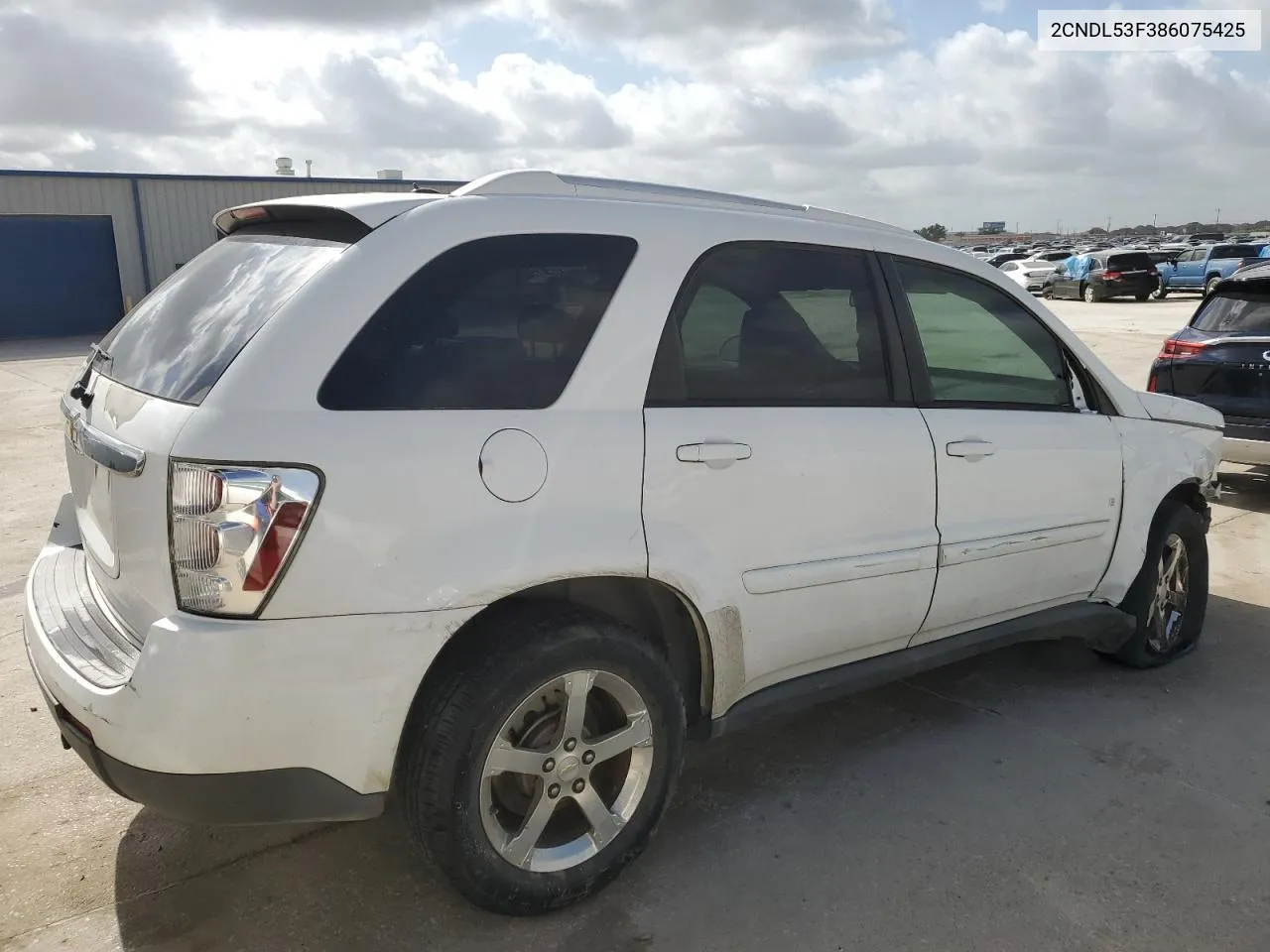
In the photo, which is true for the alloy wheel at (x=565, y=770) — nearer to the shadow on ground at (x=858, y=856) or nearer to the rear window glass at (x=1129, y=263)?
the shadow on ground at (x=858, y=856)

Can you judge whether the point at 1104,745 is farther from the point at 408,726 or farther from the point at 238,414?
the point at 238,414

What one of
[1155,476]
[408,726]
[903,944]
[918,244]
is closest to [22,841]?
[408,726]

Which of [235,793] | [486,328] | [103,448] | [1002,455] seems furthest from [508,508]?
[1002,455]

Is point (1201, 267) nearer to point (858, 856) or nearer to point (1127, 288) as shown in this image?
point (1127, 288)

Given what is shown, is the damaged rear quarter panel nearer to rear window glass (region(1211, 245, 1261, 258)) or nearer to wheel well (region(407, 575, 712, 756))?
wheel well (region(407, 575, 712, 756))

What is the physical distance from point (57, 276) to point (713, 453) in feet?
81.5

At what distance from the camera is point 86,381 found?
2992 millimetres

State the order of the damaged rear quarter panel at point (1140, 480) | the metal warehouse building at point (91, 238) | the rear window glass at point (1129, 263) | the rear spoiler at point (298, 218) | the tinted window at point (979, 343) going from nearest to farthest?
the rear spoiler at point (298, 218) → the tinted window at point (979, 343) → the damaged rear quarter panel at point (1140, 480) → the metal warehouse building at point (91, 238) → the rear window glass at point (1129, 263)

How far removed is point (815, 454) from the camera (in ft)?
9.80

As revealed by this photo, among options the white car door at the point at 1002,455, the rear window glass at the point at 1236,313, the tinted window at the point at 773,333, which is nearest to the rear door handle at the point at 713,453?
the tinted window at the point at 773,333

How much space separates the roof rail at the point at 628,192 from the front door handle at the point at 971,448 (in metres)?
0.77

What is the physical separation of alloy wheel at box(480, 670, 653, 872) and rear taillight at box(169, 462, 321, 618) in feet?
2.29

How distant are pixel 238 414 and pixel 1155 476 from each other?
358 cm

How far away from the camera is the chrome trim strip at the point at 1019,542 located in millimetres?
3408
